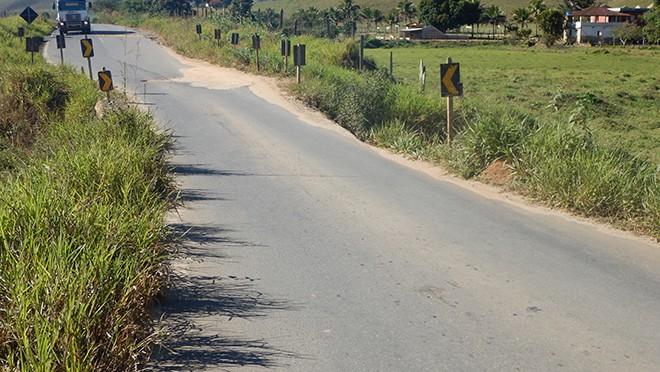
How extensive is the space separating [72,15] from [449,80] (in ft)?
130

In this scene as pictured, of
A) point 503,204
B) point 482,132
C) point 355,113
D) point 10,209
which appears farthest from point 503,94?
point 10,209

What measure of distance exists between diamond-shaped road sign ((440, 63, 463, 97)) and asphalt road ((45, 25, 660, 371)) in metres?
1.94

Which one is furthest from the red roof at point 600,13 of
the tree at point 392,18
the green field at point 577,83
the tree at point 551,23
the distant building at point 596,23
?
the tree at point 392,18

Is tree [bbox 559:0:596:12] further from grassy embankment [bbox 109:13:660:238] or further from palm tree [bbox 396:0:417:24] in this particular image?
grassy embankment [bbox 109:13:660:238]

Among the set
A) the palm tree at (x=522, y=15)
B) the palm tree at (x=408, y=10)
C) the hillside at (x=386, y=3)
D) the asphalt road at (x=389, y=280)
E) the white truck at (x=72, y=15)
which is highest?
the hillside at (x=386, y=3)

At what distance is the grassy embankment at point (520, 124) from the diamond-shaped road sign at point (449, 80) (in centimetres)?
64

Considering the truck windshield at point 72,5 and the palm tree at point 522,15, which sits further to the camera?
the palm tree at point 522,15

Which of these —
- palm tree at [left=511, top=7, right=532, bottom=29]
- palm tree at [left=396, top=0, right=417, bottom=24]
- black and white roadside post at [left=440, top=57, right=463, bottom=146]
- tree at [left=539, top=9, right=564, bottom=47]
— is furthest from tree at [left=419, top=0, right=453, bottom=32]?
black and white roadside post at [left=440, top=57, right=463, bottom=146]

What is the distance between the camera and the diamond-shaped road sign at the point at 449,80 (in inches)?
528

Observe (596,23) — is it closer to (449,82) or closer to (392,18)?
(392,18)

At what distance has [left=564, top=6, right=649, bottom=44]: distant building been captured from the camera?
8194 centimetres

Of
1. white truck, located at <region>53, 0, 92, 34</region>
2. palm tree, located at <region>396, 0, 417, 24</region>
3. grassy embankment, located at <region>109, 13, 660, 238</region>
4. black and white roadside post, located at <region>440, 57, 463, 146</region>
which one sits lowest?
grassy embankment, located at <region>109, 13, 660, 238</region>

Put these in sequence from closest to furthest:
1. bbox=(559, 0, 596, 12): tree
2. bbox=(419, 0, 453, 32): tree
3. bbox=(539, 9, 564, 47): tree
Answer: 1. bbox=(539, 9, 564, 47): tree
2. bbox=(419, 0, 453, 32): tree
3. bbox=(559, 0, 596, 12): tree

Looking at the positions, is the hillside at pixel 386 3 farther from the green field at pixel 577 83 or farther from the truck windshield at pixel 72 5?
the truck windshield at pixel 72 5
